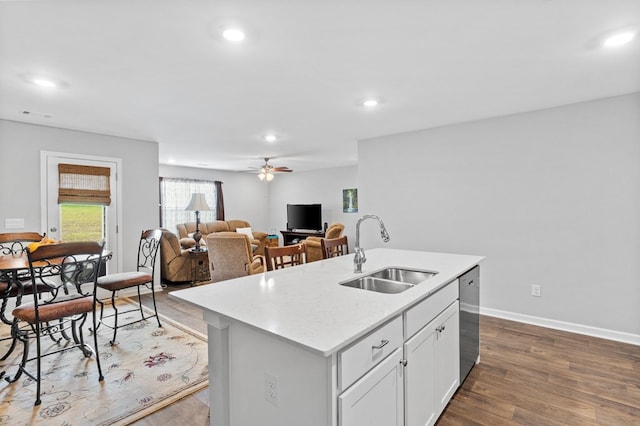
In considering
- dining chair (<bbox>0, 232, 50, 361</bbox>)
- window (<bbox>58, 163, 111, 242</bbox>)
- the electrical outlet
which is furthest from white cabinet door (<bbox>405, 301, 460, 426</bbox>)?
window (<bbox>58, 163, 111, 242</bbox>)

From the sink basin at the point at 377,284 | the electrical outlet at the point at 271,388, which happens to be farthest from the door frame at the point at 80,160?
the electrical outlet at the point at 271,388

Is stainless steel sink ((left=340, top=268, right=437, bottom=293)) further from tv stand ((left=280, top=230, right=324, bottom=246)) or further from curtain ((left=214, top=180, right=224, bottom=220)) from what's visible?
curtain ((left=214, top=180, right=224, bottom=220))

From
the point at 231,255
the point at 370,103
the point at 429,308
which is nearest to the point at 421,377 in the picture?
the point at 429,308

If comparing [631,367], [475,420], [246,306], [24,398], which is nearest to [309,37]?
[246,306]

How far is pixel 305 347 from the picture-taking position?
106cm

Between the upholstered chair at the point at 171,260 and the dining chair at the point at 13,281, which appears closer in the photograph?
the dining chair at the point at 13,281

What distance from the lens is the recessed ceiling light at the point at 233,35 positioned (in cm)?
195

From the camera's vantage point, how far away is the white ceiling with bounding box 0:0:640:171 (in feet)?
5.85

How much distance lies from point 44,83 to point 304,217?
21.5 feet

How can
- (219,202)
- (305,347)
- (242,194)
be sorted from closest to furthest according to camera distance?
(305,347) → (219,202) → (242,194)

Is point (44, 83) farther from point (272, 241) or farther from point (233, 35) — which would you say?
point (272, 241)

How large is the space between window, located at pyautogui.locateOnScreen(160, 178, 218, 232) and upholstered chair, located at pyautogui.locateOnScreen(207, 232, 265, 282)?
3.74 metres

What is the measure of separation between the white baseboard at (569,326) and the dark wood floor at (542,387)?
0.31 feet

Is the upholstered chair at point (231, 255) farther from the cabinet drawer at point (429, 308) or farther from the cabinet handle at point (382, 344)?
the cabinet handle at point (382, 344)
